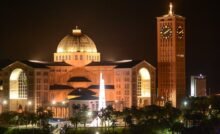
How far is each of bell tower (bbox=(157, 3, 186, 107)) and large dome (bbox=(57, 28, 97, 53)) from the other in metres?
12.4

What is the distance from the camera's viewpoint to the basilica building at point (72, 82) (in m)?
186

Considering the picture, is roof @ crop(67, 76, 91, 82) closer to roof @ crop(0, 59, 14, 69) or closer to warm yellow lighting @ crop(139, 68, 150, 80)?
warm yellow lighting @ crop(139, 68, 150, 80)

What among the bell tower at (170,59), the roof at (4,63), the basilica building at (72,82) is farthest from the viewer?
the bell tower at (170,59)

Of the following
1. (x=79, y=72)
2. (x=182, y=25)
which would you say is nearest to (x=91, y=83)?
(x=79, y=72)

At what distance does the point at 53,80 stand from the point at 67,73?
11.1 feet

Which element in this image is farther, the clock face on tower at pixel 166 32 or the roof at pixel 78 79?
the clock face on tower at pixel 166 32

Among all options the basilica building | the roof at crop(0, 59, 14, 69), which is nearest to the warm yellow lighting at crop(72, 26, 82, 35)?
the basilica building

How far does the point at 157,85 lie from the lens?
19362cm

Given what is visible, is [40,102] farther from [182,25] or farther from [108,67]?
[182,25]

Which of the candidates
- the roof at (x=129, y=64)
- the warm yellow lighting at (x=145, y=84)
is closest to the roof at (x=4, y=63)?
the roof at (x=129, y=64)

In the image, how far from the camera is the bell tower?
19150 cm

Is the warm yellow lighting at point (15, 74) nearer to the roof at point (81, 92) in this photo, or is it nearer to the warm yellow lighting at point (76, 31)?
the roof at point (81, 92)

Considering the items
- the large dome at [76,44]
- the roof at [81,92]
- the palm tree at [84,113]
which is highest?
the large dome at [76,44]

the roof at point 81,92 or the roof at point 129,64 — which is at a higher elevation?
the roof at point 129,64
